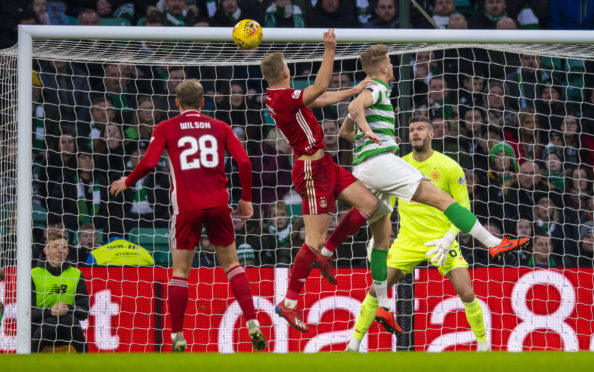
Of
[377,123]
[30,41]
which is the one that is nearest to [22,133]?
[30,41]

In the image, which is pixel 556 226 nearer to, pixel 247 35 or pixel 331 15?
pixel 331 15

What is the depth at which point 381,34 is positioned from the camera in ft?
22.5

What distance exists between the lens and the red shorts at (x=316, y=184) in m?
6.05

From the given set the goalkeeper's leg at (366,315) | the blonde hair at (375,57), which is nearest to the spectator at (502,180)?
the goalkeeper's leg at (366,315)

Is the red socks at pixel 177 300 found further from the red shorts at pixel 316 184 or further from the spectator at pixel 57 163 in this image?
the spectator at pixel 57 163

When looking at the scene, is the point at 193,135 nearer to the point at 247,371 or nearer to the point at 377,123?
the point at 377,123

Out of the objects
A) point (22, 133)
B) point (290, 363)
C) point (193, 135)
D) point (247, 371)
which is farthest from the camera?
point (22, 133)

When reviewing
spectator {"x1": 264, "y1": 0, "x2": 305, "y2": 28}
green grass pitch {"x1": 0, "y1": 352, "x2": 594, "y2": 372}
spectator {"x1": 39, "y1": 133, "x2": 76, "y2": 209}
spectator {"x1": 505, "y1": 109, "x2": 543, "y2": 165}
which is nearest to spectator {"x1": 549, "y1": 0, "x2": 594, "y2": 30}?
spectator {"x1": 505, "y1": 109, "x2": 543, "y2": 165}

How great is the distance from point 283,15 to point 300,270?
176 inches

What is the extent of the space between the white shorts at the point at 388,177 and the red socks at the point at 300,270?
558mm

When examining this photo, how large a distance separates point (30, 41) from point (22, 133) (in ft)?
2.33

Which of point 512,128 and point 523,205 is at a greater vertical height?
point 512,128

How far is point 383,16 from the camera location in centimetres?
995

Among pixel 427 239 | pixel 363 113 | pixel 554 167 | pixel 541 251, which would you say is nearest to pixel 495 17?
pixel 554 167
